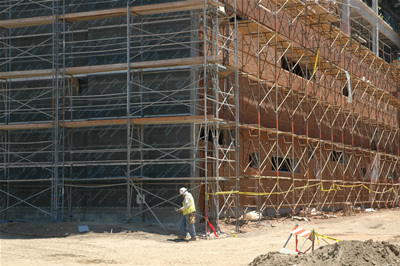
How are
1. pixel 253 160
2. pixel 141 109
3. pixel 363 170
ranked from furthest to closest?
pixel 363 170
pixel 253 160
pixel 141 109

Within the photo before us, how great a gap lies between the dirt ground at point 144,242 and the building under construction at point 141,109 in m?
1.14

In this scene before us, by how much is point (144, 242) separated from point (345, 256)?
679cm

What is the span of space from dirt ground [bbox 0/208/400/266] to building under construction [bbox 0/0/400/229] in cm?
114

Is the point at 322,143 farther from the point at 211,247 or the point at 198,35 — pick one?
the point at 211,247

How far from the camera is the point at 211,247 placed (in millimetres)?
16578

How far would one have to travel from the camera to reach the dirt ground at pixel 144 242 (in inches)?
563

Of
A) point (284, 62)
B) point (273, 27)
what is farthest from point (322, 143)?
point (273, 27)

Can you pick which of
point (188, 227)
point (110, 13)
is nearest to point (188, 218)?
point (188, 227)

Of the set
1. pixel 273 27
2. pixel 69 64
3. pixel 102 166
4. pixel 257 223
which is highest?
pixel 273 27

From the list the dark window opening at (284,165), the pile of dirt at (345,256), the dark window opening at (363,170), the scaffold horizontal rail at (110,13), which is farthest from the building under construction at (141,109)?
the dark window opening at (363,170)

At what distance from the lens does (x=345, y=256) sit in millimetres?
12164

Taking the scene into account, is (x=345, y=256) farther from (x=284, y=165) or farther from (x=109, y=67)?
(x=284, y=165)

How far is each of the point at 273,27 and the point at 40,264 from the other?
619 inches

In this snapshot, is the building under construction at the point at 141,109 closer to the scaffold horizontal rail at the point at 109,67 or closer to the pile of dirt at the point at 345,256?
the scaffold horizontal rail at the point at 109,67
